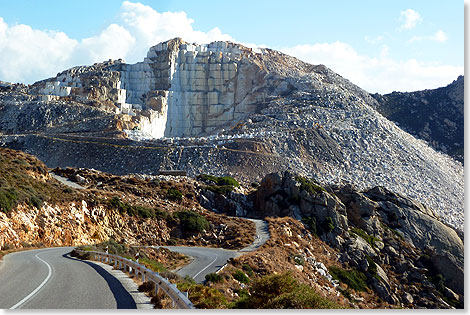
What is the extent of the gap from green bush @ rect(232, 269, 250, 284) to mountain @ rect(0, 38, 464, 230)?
48.4 meters

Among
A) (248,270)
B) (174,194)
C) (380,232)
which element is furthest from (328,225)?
(248,270)

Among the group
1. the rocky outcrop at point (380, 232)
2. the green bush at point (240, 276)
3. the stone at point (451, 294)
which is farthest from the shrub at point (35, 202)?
the stone at point (451, 294)

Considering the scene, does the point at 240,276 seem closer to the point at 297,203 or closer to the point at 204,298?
the point at 204,298

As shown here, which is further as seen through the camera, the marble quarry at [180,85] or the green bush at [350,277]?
the marble quarry at [180,85]

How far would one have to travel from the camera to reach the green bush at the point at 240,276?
23828 millimetres

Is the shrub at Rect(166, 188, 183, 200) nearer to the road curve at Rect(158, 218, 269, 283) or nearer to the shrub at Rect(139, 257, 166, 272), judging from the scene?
the road curve at Rect(158, 218, 269, 283)

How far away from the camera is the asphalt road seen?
12.7 m

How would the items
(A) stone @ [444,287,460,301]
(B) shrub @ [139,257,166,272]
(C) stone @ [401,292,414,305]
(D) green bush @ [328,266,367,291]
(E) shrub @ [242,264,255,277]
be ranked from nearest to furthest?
1. (B) shrub @ [139,257,166,272]
2. (E) shrub @ [242,264,255,277]
3. (D) green bush @ [328,266,367,291]
4. (C) stone @ [401,292,414,305]
5. (A) stone @ [444,287,460,301]

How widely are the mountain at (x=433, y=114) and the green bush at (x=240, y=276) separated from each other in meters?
93.3

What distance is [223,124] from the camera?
119688 millimetres

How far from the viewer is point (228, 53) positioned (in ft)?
436

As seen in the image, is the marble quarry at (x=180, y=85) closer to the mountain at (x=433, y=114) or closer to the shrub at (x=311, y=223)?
the mountain at (x=433, y=114)

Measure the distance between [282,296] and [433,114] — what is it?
5063 inches

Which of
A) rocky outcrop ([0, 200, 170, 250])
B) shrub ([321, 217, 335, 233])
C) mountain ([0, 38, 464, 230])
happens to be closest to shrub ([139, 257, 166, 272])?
rocky outcrop ([0, 200, 170, 250])
